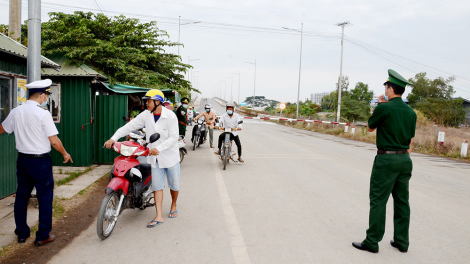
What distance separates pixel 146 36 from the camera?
16.8m

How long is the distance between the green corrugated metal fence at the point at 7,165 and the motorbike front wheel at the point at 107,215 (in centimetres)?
279

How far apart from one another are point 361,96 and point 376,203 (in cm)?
7301

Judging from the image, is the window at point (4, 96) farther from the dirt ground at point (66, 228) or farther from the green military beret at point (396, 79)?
the green military beret at point (396, 79)

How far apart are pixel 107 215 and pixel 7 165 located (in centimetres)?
301

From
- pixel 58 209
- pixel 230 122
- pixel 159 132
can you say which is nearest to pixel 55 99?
pixel 58 209

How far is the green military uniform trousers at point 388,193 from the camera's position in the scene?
426 centimetres

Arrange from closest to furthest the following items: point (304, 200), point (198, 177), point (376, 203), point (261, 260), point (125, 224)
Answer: point (261, 260), point (376, 203), point (125, 224), point (304, 200), point (198, 177)

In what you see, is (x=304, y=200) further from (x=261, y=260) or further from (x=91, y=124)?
(x=91, y=124)

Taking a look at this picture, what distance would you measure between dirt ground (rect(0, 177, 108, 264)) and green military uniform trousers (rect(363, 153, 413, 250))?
3743 millimetres

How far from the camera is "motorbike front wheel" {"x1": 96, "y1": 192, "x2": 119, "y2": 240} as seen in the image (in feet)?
14.3

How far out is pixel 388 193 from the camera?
4.33 metres

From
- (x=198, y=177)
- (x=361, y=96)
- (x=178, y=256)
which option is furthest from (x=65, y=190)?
(x=361, y=96)

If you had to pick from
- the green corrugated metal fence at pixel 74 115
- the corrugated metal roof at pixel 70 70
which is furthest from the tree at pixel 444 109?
the green corrugated metal fence at pixel 74 115

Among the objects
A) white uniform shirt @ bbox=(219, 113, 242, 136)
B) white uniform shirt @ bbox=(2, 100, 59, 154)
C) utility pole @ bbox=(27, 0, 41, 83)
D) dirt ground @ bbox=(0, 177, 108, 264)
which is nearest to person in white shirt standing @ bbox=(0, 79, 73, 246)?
white uniform shirt @ bbox=(2, 100, 59, 154)
